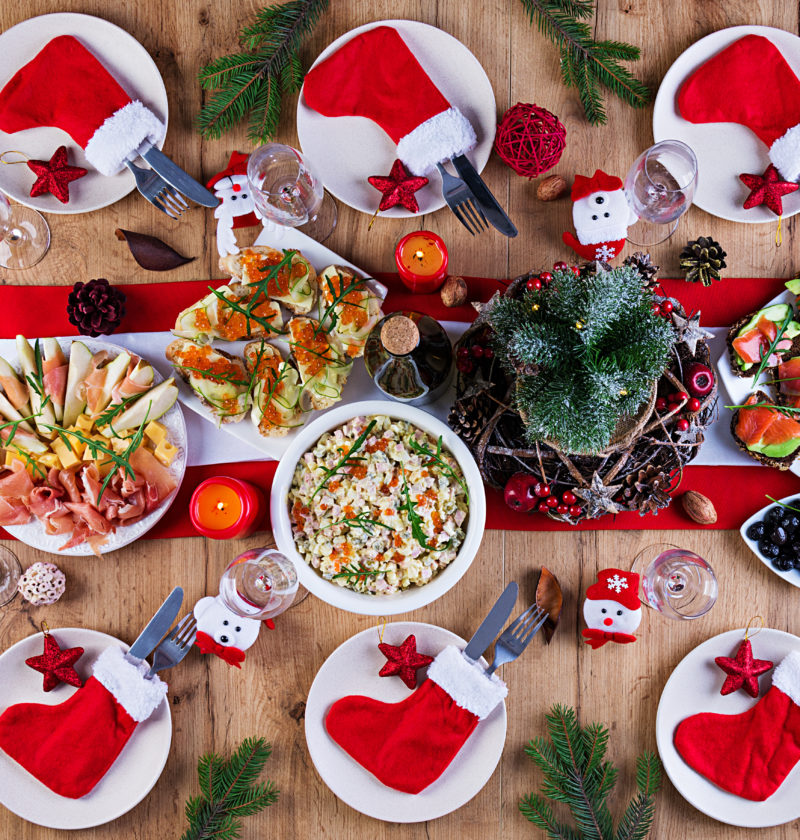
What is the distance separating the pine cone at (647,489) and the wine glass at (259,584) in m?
0.71

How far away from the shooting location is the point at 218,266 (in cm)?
153

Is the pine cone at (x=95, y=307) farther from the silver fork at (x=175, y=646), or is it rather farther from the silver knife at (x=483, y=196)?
the silver knife at (x=483, y=196)

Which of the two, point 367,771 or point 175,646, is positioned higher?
point 175,646

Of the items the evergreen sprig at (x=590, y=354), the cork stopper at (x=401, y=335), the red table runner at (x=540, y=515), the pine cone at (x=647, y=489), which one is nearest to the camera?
the evergreen sprig at (x=590, y=354)

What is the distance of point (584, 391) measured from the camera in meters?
1.03

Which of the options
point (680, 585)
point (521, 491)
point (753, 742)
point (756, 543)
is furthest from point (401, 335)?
point (753, 742)

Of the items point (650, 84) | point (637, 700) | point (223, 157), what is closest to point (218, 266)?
point (223, 157)

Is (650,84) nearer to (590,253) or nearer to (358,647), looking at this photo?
(590,253)

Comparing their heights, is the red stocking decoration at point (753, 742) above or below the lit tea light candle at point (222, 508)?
below

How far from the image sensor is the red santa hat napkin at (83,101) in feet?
4.78

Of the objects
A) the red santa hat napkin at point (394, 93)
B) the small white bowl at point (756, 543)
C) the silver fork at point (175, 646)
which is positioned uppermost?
the red santa hat napkin at point (394, 93)

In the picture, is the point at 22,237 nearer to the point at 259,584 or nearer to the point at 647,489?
the point at 259,584

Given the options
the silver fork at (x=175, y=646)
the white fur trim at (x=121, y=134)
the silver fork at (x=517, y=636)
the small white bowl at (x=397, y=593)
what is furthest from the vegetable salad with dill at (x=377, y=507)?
the white fur trim at (x=121, y=134)

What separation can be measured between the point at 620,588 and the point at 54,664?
1272 millimetres
